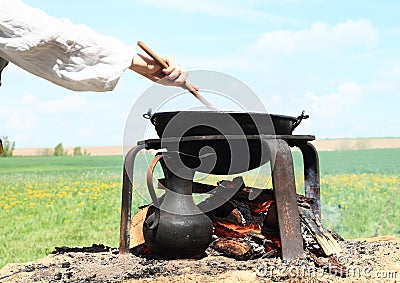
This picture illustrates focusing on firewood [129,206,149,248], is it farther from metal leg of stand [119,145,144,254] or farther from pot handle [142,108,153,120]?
pot handle [142,108,153,120]

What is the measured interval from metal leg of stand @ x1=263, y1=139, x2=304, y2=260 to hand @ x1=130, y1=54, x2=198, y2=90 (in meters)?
0.66

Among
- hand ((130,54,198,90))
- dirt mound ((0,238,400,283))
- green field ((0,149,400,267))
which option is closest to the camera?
hand ((130,54,198,90))

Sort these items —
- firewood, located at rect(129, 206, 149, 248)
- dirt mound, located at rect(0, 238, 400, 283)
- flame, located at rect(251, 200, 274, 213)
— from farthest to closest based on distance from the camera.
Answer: firewood, located at rect(129, 206, 149, 248) → flame, located at rect(251, 200, 274, 213) → dirt mound, located at rect(0, 238, 400, 283)

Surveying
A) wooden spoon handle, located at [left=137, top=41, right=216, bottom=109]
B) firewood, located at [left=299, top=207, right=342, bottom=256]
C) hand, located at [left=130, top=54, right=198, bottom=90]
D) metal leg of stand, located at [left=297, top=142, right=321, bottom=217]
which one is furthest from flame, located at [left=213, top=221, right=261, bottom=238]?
hand, located at [left=130, top=54, right=198, bottom=90]

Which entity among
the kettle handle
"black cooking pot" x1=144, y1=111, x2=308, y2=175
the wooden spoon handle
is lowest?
the kettle handle

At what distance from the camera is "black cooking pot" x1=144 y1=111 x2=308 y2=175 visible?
3178 millimetres

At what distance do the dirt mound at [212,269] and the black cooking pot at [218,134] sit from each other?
593 millimetres

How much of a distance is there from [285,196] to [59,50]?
1544mm

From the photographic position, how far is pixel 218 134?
3.23m

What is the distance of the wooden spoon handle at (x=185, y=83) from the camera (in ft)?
8.97

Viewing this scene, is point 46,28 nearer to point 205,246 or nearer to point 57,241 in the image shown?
point 205,246

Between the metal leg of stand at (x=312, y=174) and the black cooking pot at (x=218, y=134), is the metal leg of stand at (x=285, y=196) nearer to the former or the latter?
the black cooking pot at (x=218, y=134)

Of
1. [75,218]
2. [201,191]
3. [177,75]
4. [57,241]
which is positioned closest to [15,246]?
[57,241]

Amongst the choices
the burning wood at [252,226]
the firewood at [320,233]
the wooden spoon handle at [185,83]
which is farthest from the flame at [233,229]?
the wooden spoon handle at [185,83]
